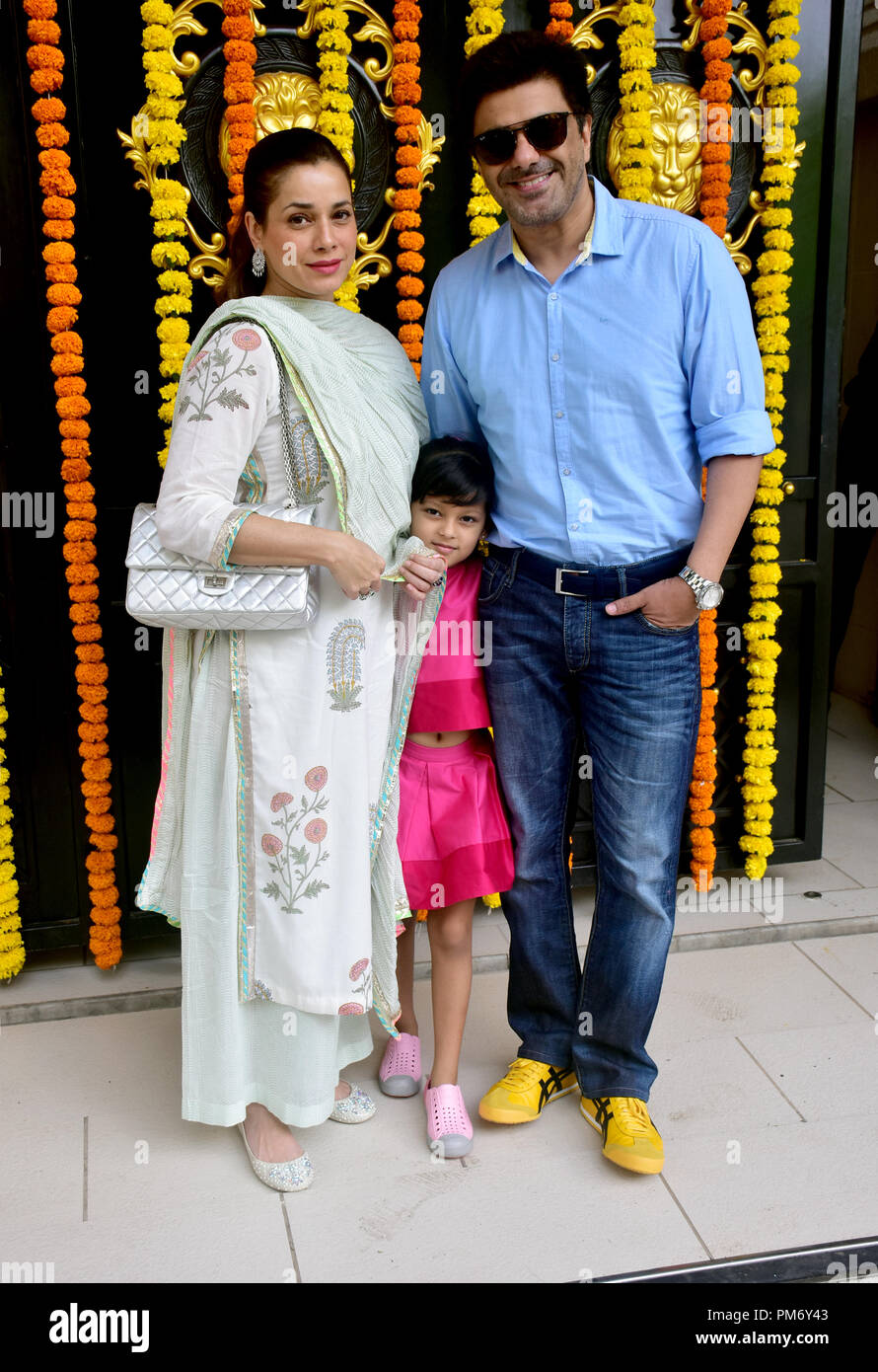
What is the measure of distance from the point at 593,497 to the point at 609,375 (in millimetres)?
187

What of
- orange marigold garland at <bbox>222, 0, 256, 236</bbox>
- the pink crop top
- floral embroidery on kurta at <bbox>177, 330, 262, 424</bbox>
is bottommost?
the pink crop top

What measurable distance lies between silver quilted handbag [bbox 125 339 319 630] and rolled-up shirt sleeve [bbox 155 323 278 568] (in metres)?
0.04

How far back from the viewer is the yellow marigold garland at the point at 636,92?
96.5 inches

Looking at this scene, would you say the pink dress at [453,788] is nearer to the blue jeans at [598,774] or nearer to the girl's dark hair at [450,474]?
the blue jeans at [598,774]

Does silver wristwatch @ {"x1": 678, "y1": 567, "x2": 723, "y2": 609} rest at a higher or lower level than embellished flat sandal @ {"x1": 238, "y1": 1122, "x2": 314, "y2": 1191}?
higher

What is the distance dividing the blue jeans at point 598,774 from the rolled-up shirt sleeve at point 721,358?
8.5 inches

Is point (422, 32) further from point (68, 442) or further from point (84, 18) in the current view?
point (68, 442)

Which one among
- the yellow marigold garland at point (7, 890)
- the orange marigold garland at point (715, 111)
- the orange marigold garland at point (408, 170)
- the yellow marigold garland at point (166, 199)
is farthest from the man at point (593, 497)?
the yellow marigold garland at point (7, 890)

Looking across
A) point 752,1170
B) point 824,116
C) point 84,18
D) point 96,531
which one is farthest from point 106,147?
point 752,1170

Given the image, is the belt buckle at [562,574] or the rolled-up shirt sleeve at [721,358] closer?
the rolled-up shirt sleeve at [721,358]

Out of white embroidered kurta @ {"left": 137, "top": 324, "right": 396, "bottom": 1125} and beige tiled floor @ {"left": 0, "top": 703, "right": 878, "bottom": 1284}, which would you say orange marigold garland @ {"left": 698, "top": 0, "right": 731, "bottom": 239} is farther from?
beige tiled floor @ {"left": 0, "top": 703, "right": 878, "bottom": 1284}

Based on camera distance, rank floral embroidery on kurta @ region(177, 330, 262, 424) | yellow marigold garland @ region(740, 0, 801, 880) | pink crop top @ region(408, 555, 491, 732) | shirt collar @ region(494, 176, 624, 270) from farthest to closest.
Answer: yellow marigold garland @ region(740, 0, 801, 880) → pink crop top @ region(408, 555, 491, 732) → shirt collar @ region(494, 176, 624, 270) → floral embroidery on kurta @ region(177, 330, 262, 424)

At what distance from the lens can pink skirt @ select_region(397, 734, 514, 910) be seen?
6.73 feet

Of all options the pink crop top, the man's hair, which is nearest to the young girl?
the pink crop top
